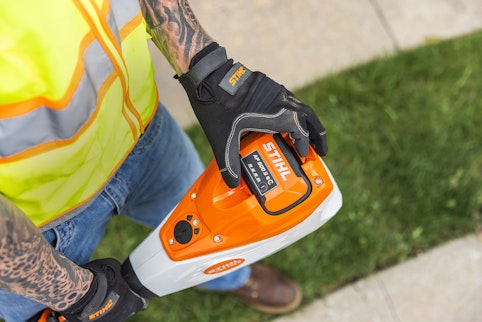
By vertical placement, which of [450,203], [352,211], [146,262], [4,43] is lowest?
[450,203]

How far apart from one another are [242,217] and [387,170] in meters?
1.31

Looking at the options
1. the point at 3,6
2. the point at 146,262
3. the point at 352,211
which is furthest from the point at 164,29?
the point at 352,211

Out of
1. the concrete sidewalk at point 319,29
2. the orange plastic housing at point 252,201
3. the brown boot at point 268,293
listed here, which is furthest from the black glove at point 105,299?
the concrete sidewalk at point 319,29

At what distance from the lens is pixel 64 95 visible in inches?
38.1

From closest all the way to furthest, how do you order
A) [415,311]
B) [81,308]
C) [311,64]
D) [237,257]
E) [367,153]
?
[81,308] → [237,257] → [415,311] → [367,153] → [311,64]

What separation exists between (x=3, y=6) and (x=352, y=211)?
5.86 ft

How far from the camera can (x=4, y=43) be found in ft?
2.84

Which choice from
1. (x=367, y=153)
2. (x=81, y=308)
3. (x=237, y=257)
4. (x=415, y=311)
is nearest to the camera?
(x=81, y=308)

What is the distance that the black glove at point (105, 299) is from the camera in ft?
4.11

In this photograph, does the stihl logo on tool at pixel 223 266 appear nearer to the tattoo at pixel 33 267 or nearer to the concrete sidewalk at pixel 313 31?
the tattoo at pixel 33 267

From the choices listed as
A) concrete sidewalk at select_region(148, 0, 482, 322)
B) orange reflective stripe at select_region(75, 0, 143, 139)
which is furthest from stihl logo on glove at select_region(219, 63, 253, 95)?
concrete sidewalk at select_region(148, 0, 482, 322)

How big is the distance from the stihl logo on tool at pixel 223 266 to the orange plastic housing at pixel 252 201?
0.24 ft

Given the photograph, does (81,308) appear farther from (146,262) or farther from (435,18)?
(435,18)

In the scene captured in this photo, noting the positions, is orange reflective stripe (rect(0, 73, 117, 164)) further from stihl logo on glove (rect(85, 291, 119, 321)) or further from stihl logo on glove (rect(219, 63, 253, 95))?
stihl logo on glove (rect(85, 291, 119, 321))
